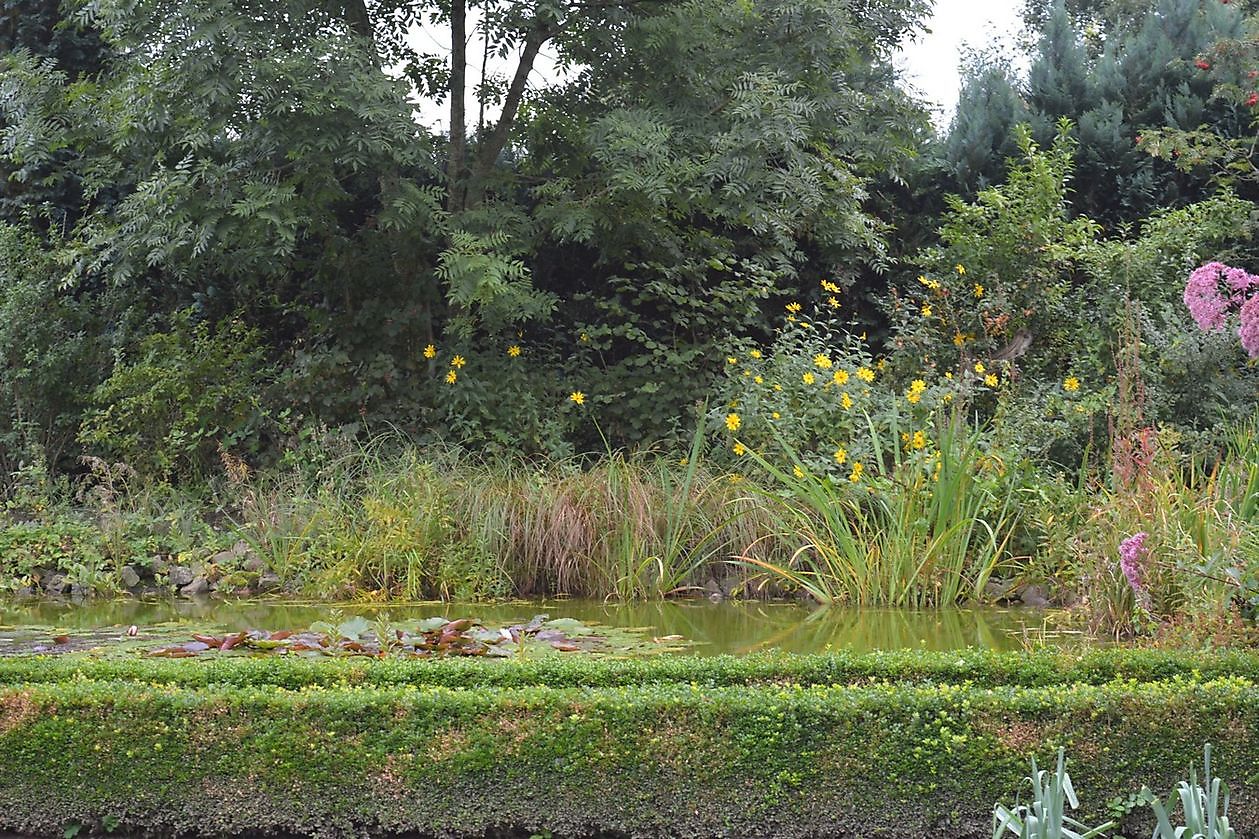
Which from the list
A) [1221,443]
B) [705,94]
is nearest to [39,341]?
[705,94]

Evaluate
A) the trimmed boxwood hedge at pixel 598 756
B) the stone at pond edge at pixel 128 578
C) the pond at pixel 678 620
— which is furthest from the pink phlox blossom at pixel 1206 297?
the stone at pond edge at pixel 128 578

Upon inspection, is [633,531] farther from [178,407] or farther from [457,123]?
[178,407]

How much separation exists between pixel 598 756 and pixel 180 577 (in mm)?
5234

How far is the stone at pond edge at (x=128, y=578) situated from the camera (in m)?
7.63

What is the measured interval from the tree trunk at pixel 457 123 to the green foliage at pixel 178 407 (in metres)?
2.08

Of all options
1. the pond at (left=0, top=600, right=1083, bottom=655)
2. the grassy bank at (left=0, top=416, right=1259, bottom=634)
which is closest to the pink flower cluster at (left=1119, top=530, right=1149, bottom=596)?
the pond at (left=0, top=600, right=1083, bottom=655)

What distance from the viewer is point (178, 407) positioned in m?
9.61

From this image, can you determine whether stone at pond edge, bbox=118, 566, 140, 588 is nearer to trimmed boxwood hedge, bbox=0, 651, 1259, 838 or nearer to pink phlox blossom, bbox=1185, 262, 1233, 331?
trimmed boxwood hedge, bbox=0, 651, 1259, 838

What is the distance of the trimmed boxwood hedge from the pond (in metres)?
1.69

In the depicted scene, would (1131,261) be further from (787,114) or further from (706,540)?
(706,540)

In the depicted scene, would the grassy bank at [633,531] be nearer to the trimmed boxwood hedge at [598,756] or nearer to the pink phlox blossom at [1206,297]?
the pink phlox blossom at [1206,297]

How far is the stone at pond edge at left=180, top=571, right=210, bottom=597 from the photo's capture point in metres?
7.55

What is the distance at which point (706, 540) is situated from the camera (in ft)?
23.7

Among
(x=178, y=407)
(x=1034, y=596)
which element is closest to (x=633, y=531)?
(x=1034, y=596)
